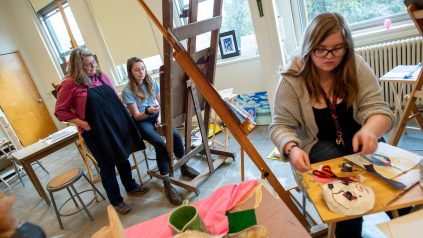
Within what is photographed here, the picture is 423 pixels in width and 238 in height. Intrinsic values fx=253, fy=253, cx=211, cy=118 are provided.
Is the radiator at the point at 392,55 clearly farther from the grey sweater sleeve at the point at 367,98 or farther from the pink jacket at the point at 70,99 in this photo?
the pink jacket at the point at 70,99

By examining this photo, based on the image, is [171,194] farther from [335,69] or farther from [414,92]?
[414,92]

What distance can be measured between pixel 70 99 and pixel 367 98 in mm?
2024

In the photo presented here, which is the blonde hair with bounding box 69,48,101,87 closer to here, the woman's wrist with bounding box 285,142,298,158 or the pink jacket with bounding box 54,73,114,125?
the pink jacket with bounding box 54,73,114,125

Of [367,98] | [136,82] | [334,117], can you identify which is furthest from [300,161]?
[136,82]

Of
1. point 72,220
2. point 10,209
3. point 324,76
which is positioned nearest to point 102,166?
point 72,220

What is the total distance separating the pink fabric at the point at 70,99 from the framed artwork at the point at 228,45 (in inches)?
79.7

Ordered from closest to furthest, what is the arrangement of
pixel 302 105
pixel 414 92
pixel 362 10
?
pixel 302 105 → pixel 414 92 → pixel 362 10

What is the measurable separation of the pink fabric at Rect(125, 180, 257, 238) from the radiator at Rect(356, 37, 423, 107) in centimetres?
243

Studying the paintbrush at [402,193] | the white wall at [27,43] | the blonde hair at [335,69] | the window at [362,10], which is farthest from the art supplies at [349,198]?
the white wall at [27,43]

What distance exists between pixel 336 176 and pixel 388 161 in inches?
8.1

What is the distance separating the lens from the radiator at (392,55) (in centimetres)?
241

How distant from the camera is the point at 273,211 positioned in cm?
80

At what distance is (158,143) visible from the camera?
7.56 ft

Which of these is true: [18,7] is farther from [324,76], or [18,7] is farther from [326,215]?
[326,215]
